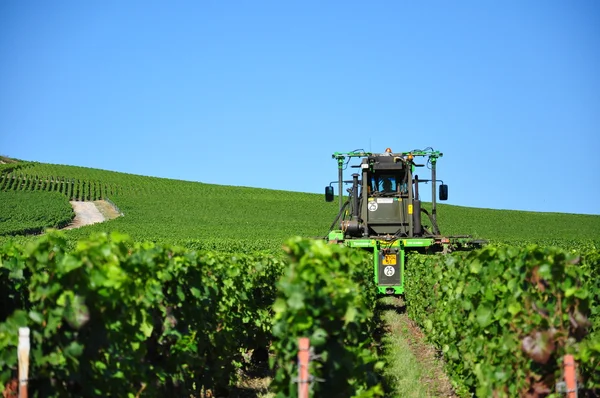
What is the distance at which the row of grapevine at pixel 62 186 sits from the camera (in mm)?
72000

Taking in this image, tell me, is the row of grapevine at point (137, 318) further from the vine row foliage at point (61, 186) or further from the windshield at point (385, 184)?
the vine row foliage at point (61, 186)

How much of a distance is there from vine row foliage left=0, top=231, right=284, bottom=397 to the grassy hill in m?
32.3

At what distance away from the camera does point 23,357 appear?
480 centimetres

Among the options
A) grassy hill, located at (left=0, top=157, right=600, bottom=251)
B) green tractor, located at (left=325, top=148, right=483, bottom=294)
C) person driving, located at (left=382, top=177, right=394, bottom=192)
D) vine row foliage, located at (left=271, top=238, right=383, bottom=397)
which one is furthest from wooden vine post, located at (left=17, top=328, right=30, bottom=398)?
grassy hill, located at (left=0, top=157, right=600, bottom=251)

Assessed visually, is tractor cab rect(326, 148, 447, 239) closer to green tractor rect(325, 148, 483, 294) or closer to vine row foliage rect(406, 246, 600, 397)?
green tractor rect(325, 148, 483, 294)

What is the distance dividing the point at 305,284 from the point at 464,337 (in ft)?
12.8

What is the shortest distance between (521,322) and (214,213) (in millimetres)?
60800

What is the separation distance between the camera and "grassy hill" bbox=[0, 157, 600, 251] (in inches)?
2052

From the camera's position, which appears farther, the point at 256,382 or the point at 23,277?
the point at 256,382

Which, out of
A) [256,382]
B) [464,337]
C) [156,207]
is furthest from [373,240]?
[156,207]

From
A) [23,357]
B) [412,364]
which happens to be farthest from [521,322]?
[412,364]

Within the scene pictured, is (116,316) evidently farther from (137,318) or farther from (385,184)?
(385,184)

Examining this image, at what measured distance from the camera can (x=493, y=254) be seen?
7.59 m

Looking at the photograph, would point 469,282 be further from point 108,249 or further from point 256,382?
point 108,249
